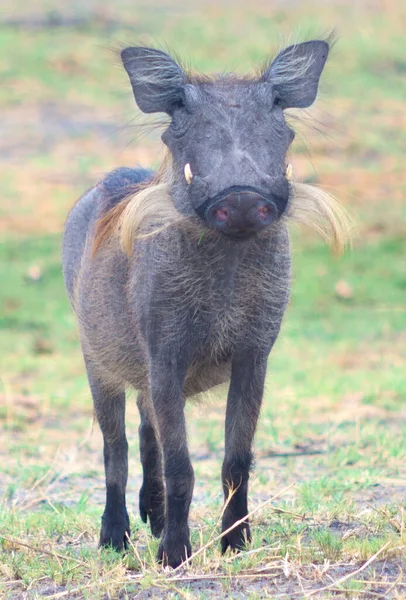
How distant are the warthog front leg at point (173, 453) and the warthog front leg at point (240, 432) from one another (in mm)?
218

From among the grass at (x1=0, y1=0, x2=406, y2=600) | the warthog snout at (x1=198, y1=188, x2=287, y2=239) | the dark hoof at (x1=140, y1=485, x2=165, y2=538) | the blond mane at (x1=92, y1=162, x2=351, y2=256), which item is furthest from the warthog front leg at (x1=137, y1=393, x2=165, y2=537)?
the warthog snout at (x1=198, y1=188, x2=287, y2=239)

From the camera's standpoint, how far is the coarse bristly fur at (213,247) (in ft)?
12.8

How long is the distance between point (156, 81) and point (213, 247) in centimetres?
62

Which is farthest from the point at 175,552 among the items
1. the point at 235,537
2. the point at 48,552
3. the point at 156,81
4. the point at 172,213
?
the point at 156,81

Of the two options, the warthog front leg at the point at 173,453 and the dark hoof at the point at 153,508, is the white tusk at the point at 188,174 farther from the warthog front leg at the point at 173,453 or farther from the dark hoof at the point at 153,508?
the dark hoof at the point at 153,508

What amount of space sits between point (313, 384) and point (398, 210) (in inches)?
208

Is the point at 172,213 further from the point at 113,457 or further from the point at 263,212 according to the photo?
the point at 113,457

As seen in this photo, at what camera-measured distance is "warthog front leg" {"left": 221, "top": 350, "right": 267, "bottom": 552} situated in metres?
4.30

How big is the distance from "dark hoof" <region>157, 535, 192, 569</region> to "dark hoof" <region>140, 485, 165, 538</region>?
747 mm

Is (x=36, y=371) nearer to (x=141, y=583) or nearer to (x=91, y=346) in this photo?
(x=91, y=346)

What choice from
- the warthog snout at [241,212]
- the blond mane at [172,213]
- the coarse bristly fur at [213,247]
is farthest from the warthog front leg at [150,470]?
the warthog snout at [241,212]

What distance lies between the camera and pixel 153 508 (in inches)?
198

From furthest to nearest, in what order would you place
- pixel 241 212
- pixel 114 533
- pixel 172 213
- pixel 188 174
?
pixel 114 533
pixel 172 213
pixel 188 174
pixel 241 212

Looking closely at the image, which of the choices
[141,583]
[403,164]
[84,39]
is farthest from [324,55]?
[84,39]
